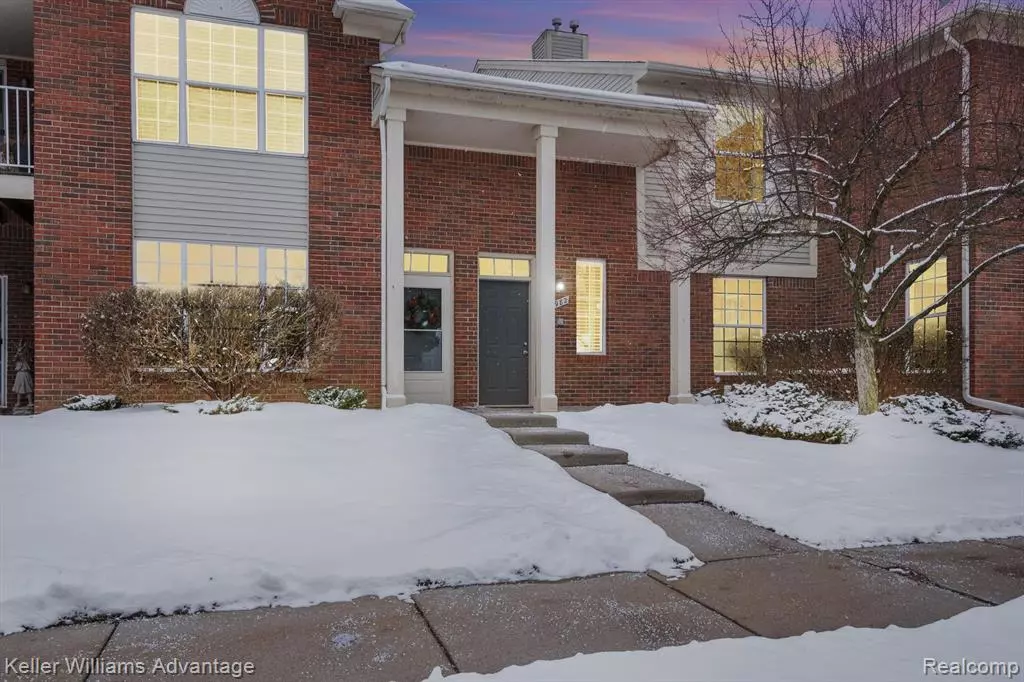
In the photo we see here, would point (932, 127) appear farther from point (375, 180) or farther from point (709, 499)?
point (375, 180)

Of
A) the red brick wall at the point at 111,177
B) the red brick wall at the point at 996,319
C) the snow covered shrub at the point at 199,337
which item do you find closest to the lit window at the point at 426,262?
the red brick wall at the point at 111,177

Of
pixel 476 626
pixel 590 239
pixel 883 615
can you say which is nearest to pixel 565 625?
pixel 476 626

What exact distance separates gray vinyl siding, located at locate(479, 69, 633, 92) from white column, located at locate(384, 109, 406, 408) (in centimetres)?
477

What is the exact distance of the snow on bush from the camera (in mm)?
8195

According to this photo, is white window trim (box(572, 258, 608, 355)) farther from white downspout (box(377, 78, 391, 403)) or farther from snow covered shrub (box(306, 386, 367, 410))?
snow covered shrub (box(306, 386, 367, 410))

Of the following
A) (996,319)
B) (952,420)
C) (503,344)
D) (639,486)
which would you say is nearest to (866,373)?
(952,420)

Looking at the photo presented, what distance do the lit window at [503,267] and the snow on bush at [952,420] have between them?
5.60 meters

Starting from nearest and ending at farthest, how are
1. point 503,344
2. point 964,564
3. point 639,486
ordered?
point 964,564 < point 639,486 < point 503,344

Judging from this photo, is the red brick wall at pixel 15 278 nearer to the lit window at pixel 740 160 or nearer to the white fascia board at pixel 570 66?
the white fascia board at pixel 570 66

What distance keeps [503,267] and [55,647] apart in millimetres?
8859

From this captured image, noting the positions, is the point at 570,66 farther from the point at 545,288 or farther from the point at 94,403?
the point at 94,403

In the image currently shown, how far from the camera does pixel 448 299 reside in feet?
36.4

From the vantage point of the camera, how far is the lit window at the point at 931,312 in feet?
35.6

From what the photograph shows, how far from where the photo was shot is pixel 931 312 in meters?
11.1
